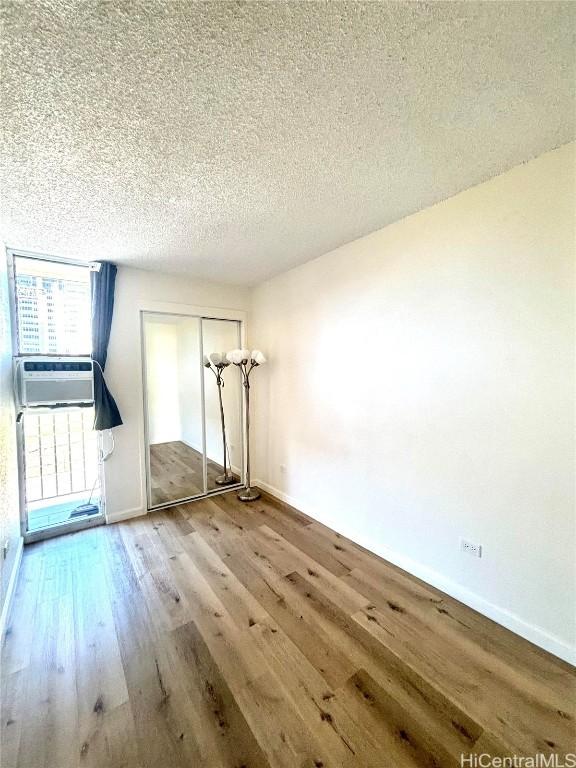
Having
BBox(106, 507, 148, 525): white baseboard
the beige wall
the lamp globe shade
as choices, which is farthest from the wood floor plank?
the lamp globe shade

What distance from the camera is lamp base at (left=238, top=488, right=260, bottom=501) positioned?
10.9ft

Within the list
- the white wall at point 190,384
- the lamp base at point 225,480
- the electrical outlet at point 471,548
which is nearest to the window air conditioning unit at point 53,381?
the white wall at point 190,384

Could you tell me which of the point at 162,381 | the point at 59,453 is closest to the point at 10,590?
the point at 59,453

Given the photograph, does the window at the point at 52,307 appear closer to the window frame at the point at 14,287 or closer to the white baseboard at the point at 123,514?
the window frame at the point at 14,287

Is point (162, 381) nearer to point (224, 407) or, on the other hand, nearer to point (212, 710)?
point (224, 407)

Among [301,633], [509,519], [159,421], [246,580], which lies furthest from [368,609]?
[159,421]

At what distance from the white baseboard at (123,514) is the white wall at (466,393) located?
196cm

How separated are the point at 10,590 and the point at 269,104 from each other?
3.19m

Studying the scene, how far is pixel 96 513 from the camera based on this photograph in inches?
114

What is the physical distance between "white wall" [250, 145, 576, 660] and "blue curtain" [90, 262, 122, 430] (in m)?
2.06

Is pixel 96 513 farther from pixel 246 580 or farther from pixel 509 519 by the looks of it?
pixel 509 519

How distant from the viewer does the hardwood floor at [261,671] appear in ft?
3.66

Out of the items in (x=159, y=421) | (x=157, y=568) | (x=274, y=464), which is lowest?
(x=157, y=568)

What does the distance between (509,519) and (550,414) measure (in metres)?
0.65
